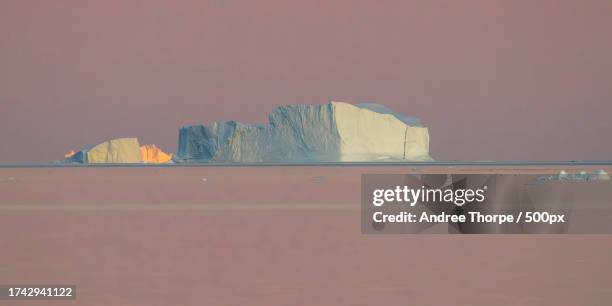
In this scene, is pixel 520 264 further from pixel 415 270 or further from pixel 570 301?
pixel 570 301

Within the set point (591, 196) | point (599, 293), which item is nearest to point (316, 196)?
point (591, 196)

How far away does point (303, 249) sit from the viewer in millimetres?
9602

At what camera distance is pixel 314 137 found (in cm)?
6425

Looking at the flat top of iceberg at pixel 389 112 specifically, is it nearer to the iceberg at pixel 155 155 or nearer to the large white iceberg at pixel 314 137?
the large white iceberg at pixel 314 137

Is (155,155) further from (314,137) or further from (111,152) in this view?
(314,137)

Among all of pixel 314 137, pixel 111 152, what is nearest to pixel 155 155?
pixel 111 152

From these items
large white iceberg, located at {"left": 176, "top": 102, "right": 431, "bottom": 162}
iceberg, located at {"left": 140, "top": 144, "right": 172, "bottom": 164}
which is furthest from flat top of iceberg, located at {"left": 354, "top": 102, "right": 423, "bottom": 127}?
iceberg, located at {"left": 140, "top": 144, "right": 172, "bottom": 164}

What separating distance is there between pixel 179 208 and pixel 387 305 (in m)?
11.1

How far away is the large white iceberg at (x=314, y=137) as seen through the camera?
6397cm

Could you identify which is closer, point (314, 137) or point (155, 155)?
point (314, 137)

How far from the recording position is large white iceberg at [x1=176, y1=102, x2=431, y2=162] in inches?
2518

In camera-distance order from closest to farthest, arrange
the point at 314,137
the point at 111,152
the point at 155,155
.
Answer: the point at 314,137 → the point at 111,152 → the point at 155,155

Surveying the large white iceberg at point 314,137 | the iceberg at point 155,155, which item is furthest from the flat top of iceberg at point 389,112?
the iceberg at point 155,155

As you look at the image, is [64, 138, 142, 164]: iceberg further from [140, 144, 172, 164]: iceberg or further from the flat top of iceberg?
the flat top of iceberg
